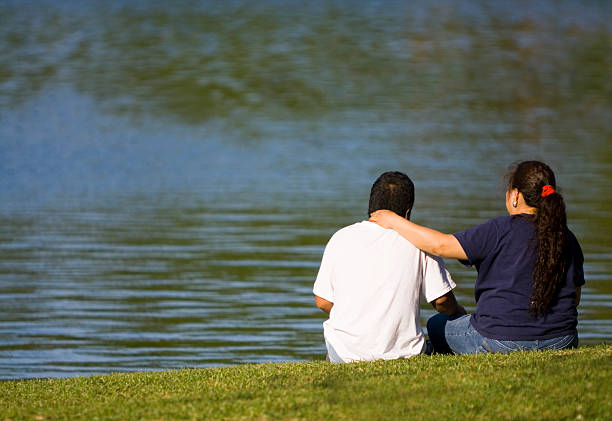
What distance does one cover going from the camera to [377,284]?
605 cm

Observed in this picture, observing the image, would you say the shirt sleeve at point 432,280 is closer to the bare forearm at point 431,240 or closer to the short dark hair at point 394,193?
the bare forearm at point 431,240

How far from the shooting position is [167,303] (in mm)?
12281

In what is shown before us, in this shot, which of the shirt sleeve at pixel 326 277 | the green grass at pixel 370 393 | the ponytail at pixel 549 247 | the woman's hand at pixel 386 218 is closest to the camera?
the green grass at pixel 370 393

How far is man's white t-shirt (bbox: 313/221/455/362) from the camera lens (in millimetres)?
6039

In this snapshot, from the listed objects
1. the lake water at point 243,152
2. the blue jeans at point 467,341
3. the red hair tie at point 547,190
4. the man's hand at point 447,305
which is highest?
the red hair tie at point 547,190

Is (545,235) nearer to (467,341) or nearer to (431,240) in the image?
(431,240)

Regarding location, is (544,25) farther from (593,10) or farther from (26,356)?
(26,356)

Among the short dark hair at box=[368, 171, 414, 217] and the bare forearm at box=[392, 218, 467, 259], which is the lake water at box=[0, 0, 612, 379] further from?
the bare forearm at box=[392, 218, 467, 259]

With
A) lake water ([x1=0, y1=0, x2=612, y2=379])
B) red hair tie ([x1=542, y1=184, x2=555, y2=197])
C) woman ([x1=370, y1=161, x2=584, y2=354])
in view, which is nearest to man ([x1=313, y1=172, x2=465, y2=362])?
woman ([x1=370, y1=161, x2=584, y2=354])

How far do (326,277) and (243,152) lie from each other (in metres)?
19.2

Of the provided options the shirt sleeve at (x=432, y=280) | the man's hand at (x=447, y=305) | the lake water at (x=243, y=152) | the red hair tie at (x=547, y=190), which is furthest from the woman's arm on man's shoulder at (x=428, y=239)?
the lake water at (x=243, y=152)

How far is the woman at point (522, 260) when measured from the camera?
5.94 metres

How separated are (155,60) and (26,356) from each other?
1398 inches

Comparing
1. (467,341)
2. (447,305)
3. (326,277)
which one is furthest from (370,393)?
(467,341)
